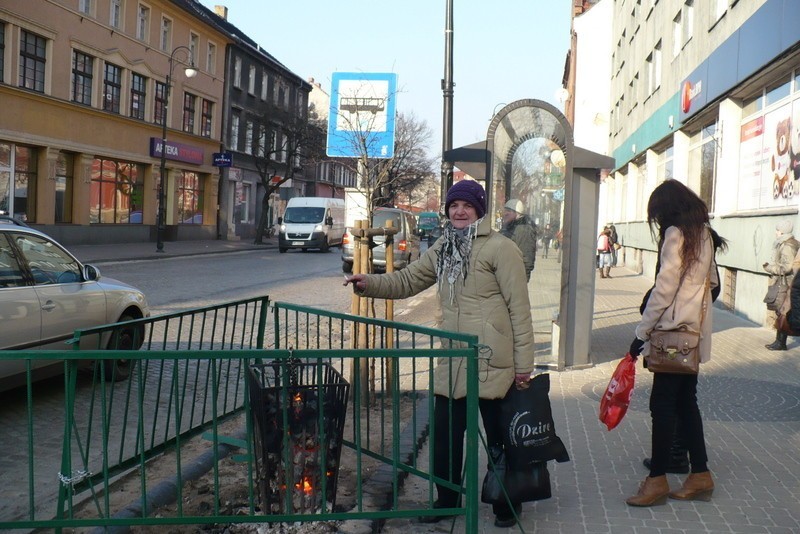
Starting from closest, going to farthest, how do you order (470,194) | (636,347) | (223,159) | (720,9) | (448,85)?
(470,194) < (636,347) < (448,85) < (720,9) < (223,159)

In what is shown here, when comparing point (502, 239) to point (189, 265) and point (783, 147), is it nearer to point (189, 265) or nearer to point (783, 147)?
point (783, 147)

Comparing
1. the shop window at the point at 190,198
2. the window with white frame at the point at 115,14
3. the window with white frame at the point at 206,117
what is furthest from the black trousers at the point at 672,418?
the window with white frame at the point at 206,117

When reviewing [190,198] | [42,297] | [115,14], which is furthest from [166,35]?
[42,297]

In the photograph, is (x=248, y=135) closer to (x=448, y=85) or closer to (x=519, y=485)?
(x=448, y=85)

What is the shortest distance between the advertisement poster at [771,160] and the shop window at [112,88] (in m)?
25.4

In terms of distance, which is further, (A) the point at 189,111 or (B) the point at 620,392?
(A) the point at 189,111

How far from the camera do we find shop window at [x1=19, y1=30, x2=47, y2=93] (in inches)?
1084

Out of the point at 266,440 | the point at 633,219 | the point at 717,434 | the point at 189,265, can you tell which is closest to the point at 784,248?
the point at 717,434

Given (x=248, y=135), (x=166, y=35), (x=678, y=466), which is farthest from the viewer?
(x=248, y=135)

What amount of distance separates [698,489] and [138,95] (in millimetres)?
34810

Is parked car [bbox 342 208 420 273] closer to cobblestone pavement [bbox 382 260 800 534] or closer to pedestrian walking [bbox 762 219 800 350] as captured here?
cobblestone pavement [bbox 382 260 800 534]

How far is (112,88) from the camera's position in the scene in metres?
33.8

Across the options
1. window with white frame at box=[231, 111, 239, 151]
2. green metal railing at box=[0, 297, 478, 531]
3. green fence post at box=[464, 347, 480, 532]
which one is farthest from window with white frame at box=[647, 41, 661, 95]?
window with white frame at box=[231, 111, 239, 151]

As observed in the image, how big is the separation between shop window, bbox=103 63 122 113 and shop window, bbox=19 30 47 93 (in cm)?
426
